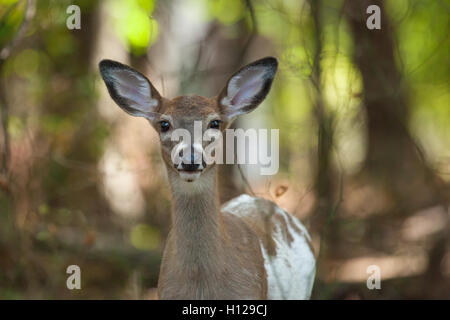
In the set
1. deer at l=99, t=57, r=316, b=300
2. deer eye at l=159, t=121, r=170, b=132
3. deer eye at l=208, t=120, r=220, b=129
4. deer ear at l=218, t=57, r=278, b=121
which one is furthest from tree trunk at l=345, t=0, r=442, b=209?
deer eye at l=159, t=121, r=170, b=132

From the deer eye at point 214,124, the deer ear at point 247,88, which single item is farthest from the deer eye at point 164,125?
the deer ear at point 247,88

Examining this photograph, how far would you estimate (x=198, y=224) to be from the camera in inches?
194

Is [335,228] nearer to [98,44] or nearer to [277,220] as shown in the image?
[277,220]

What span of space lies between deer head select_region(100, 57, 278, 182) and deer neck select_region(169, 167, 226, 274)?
14 cm

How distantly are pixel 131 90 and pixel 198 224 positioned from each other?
4.31 ft

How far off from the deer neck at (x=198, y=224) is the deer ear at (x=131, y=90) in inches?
27.0

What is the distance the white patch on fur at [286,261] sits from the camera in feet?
18.9

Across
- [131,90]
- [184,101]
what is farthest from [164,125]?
[131,90]

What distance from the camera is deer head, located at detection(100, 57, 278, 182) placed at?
492cm

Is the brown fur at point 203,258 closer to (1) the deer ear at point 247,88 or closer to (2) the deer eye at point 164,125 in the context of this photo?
(2) the deer eye at point 164,125

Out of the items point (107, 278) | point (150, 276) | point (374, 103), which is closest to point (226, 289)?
point (150, 276)

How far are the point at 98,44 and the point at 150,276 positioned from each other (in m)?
4.85

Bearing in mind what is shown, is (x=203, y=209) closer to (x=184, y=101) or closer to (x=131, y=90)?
(x=184, y=101)

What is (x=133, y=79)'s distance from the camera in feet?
17.3
